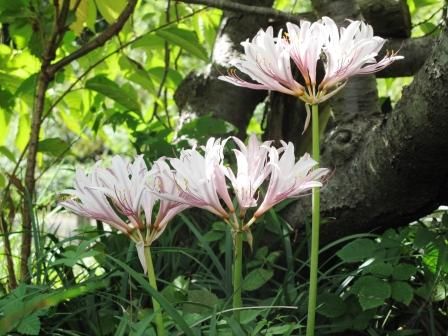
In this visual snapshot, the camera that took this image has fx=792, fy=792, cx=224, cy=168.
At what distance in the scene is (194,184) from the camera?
3.53ft

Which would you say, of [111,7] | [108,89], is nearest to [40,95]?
[108,89]

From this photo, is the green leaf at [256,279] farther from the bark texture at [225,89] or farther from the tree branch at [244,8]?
the bark texture at [225,89]

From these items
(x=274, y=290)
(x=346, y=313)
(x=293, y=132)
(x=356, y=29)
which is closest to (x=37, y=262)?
(x=274, y=290)

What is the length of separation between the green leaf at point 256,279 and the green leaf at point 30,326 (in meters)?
0.45

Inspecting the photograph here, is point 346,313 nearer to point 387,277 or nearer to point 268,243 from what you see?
→ point 387,277

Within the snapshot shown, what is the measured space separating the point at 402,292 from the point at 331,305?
16 cm

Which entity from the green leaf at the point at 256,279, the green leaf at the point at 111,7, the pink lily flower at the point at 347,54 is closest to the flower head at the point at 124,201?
the pink lily flower at the point at 347,54

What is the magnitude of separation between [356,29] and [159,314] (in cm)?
51

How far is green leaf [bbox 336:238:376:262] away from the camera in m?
1.53

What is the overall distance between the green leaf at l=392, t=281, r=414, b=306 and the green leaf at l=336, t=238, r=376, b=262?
85 millimetres

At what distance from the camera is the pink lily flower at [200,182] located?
1.07 meters

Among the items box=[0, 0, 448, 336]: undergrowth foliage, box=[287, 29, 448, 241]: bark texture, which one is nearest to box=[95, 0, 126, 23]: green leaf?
box=[0, 0, 448, 336]: undergrowth foliage

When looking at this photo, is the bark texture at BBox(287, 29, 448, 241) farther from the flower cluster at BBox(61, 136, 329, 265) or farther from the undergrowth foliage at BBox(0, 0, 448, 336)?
the flower cluster at BBox(61, 136, 329, 265)

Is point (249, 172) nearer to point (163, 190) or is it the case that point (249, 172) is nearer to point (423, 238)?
point (163, 190)
